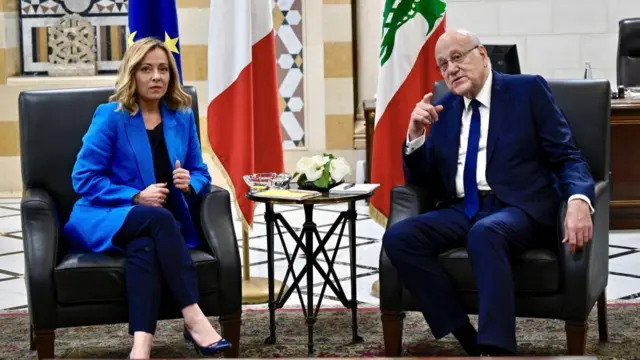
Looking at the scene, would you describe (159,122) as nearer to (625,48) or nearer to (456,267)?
(456,267)

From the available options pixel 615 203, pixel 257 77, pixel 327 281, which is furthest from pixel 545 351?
pixel 615 203

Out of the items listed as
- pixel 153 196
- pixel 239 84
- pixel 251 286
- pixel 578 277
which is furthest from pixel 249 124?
pixel 578 277

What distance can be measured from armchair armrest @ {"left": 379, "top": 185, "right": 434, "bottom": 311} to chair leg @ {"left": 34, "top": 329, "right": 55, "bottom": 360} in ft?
3.67

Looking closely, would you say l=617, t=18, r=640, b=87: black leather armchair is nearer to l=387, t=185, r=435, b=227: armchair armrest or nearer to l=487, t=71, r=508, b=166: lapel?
l=487, t=71, r=508, b=166: lapel

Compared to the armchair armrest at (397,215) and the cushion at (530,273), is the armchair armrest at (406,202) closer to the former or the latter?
the armchair armrest at (397,215)

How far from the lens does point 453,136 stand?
382 cm

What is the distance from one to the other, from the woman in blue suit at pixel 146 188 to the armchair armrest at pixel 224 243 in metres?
0.07

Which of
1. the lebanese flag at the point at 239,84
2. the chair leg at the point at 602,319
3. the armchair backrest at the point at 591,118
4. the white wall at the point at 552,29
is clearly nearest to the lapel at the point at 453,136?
the armchair backrest at the point at 591,118

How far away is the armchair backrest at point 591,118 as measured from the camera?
12.7 ft

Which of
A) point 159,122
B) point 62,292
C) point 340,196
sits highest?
point 159,122

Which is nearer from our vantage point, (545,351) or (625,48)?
(545,351)

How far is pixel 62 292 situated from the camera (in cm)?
349

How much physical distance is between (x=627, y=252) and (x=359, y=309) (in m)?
1.86

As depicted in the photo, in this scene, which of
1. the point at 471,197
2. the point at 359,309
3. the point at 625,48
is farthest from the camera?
the point at 625,48
